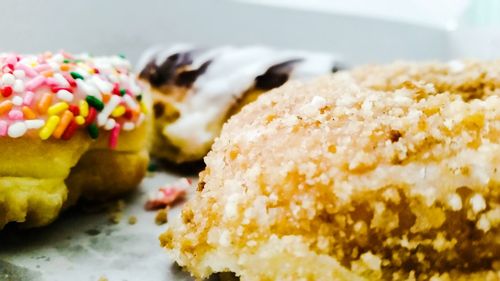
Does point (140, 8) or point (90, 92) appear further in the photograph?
point (140, 8)

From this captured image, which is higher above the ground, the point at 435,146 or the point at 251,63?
the point at 435,146

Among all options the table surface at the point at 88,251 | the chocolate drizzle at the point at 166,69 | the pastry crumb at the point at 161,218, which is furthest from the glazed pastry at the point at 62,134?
the chocolate drizzle at the point at 166,69

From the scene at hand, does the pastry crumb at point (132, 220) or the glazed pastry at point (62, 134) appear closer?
the glazed pastry at point (62, 134)

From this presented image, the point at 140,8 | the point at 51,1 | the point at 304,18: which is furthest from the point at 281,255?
the point at 304,18

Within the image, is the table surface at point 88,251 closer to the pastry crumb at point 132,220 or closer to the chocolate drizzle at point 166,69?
the pastry crumb at point 132,220

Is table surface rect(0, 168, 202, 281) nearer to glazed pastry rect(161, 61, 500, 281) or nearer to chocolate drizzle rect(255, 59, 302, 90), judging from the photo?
glazed pastry rect(161, 61, 500, 281)

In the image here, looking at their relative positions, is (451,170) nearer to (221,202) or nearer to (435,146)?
(435,146)
